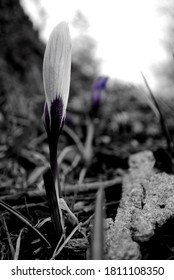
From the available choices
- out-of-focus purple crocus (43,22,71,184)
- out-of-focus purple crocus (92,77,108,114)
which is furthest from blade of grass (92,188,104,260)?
out-of-focus purple crocus (92,77,108,114)

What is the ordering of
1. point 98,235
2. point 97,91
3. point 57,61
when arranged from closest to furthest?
1. point 98,235
2. point 57,61
3. point 97,91

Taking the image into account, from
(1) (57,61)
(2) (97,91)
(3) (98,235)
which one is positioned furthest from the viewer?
(2) (97,91)

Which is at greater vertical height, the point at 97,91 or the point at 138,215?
the point at 97,91

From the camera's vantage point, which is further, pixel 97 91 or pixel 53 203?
pixel 97 91

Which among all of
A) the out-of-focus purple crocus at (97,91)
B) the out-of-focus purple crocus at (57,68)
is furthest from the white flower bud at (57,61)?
the out-of-focus purple crocus at (97,91)

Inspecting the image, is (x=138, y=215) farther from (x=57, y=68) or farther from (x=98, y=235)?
(x=57, y=68)

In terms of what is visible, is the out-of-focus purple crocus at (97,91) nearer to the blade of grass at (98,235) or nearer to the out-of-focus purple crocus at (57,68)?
the out-of-focus purple crocus at (57,68)

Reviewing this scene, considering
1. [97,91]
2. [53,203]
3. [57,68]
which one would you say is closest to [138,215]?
[53,203]
